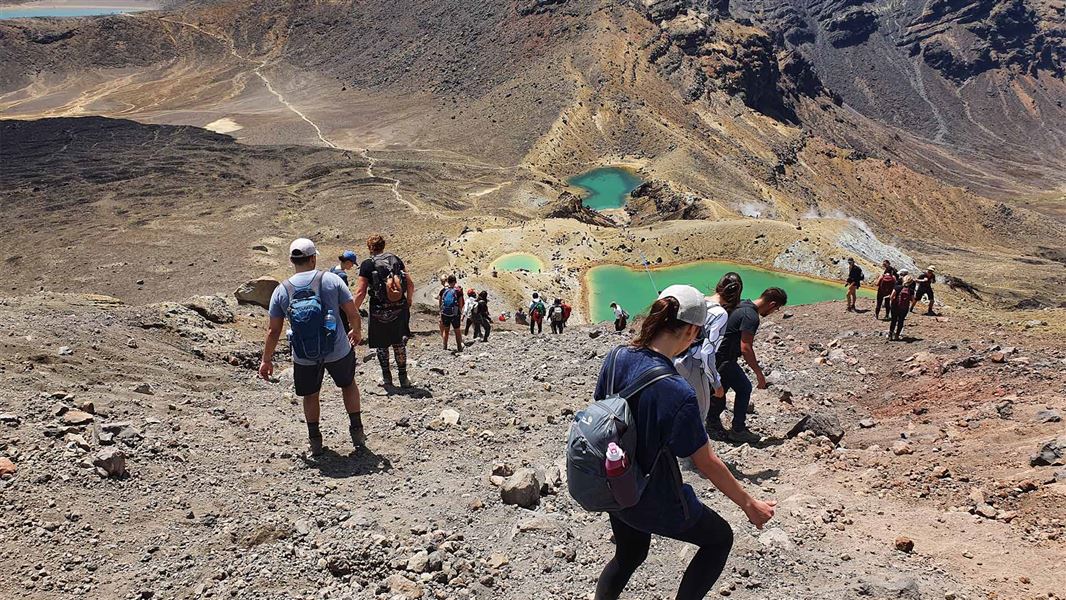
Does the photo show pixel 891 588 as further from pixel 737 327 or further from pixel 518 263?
pixel 518 263

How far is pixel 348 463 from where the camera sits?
6801 millimetres

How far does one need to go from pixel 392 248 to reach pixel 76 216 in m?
17.8

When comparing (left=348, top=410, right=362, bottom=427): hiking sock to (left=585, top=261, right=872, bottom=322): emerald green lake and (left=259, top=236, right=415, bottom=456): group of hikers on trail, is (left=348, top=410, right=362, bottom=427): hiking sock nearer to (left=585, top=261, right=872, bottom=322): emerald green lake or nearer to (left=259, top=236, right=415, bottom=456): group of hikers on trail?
(left=259, top=236, right=415, bottom=456): group of hikers on trail

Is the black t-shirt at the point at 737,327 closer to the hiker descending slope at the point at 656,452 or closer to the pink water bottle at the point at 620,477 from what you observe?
the hiker descending slope at the point at 656,452

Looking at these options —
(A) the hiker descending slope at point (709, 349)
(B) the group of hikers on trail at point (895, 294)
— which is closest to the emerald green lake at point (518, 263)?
(B) the group of hikers on trail at point (895, 294)

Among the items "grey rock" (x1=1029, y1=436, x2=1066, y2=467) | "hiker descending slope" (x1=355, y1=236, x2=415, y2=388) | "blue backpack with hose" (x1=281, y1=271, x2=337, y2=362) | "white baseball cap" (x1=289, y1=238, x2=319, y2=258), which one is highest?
"white baseball cap" (x1=289, y1=238, x2=319, y2=258)

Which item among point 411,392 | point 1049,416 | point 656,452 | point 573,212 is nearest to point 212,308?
point 411,392

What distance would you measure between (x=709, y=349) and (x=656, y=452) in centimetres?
237

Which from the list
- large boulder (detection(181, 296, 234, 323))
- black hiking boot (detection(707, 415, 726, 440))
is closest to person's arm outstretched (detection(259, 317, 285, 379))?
black hiking boot (detection(707, 415, 726, 440))

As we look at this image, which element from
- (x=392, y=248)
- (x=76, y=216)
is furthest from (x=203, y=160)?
(x=392, y=248)

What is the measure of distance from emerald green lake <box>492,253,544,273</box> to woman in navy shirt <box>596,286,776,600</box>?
83.0 ft

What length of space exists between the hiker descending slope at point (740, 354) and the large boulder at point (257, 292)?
1231cm

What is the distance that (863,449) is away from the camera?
25.6ft

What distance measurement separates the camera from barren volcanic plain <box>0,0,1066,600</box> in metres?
5.18
